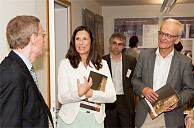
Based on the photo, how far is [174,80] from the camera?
272 cm

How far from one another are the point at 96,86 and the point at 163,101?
2.55 ft

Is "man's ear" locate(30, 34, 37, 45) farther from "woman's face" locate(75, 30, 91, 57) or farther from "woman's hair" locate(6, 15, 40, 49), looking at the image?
"woman's face" locate(75, 30, 91, 57)

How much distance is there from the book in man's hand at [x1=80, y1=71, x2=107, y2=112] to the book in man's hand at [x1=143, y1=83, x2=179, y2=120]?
0.64 meters

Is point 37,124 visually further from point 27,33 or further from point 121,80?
point 121,80

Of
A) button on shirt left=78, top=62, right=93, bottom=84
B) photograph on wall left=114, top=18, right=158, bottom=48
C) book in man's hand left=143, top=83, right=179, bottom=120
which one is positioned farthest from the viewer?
photograph on wall left=114, top=18, right=158, bottom=48

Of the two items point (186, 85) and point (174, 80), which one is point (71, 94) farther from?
point (186, 85)

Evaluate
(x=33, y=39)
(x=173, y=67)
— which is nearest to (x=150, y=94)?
(x=173, y=67)

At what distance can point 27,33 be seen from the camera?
1630 millimetres

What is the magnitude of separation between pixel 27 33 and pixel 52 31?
393 millimetres

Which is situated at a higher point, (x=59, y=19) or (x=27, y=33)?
(x=59, y=19)

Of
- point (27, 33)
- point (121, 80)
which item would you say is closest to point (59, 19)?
point (121, 80)

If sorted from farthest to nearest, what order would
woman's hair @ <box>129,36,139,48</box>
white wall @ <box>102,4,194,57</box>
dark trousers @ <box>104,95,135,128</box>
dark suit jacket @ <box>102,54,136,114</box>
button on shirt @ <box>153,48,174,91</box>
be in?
white wall @ <box>102,4,194,57</box>
woman's hair @ <box>129,36,139,48</box>
dark suit jacket @ <box>102,54,136,114</box>
dark trousers @ <box>104,95,135,128</box>
button on shirt @ <box>153,48,174,91</box>

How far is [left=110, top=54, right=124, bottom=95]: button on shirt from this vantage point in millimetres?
4395

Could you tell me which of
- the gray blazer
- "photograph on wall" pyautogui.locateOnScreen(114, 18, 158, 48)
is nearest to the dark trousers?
the gray blazer
